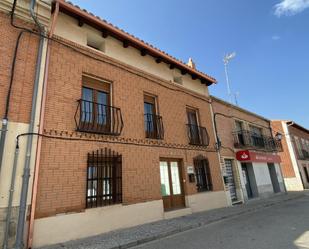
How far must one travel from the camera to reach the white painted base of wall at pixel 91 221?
5.21 m

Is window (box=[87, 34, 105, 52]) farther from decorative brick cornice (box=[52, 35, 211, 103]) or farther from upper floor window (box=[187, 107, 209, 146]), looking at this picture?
upper floor window (box=[187, 107, 209, 146])

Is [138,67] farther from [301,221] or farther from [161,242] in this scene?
[301,221]

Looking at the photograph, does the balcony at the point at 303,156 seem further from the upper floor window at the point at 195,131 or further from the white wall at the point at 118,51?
the white wall at the point at 118,51

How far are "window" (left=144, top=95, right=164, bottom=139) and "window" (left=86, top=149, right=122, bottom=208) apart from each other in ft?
6.39

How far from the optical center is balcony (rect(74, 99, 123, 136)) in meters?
6.61

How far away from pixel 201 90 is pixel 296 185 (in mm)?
14827

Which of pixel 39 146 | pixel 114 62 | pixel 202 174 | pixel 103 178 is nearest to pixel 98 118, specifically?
pixel 103 178

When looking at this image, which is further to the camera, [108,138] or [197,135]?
[197,135]

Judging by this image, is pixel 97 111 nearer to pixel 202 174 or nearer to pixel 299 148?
pixel 202 174

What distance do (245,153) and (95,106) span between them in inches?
363

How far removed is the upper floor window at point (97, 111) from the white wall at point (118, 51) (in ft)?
4.40

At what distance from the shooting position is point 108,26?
24.9 feet

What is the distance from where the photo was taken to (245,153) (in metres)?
12.7

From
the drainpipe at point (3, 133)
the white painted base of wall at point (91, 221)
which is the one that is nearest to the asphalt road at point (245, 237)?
the white painted base of wall at point (91, 221)
